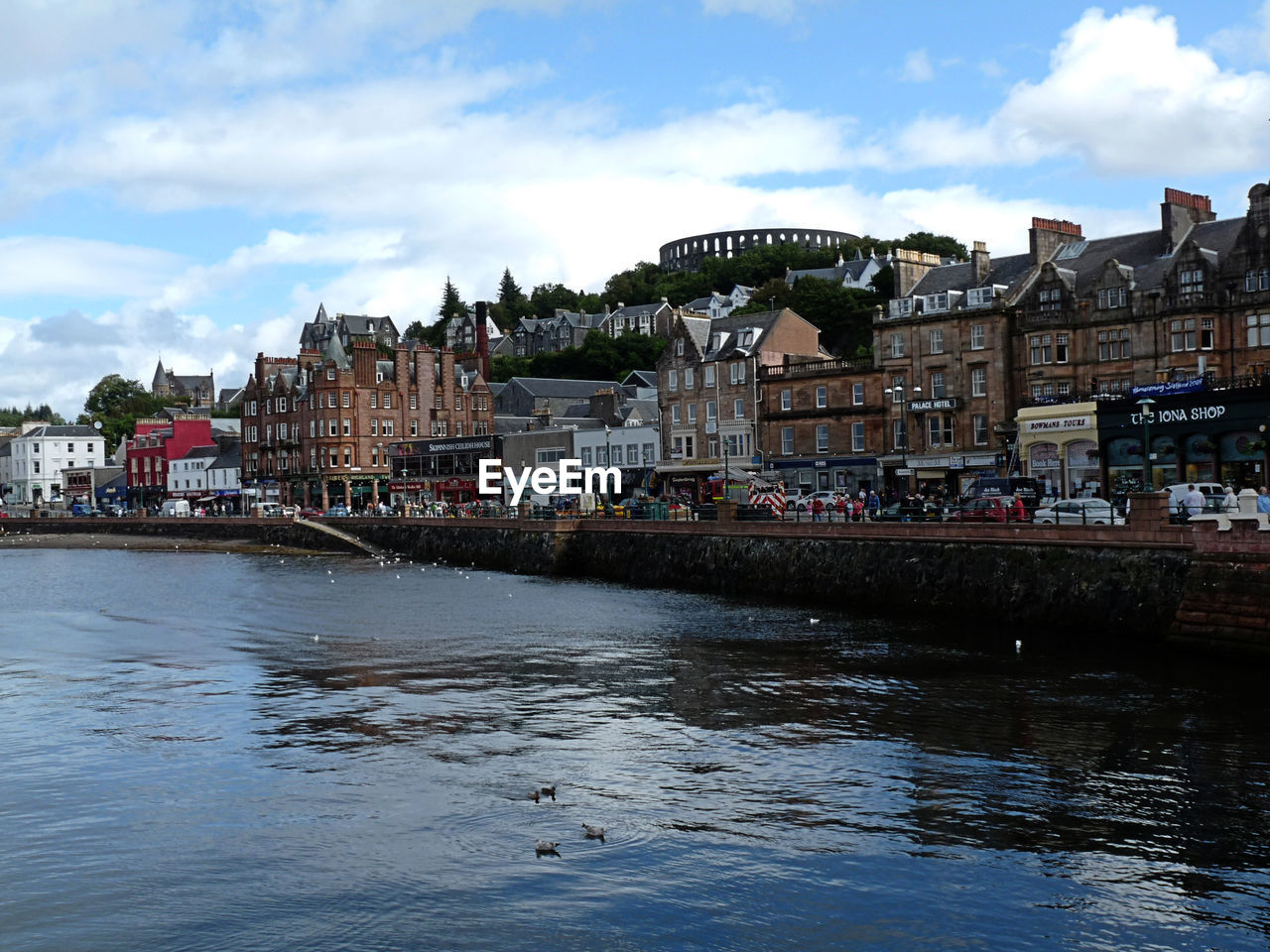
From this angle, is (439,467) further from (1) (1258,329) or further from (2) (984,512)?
(2) (984,512)

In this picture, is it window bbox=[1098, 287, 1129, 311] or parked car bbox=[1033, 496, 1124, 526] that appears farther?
window bbox=[1098, 287, 1129, 311]

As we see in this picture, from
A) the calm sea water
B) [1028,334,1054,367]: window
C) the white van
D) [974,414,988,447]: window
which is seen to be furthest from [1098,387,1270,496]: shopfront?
the white van

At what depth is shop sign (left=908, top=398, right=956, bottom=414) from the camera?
64.9 metres

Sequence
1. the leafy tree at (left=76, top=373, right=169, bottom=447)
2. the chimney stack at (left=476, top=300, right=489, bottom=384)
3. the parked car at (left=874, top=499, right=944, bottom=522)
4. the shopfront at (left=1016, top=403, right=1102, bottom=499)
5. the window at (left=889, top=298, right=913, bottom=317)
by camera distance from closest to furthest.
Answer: the parked car at (left=874, top=499, right=944, bottom=522)
the shopfront at (left=1016, top=403, right=1102, bottom=499)
the window at (left=889, top=298, right=913, bottom=317)
the chimney stack at (left=476, top=300, right=489, bottom=384)
the leafy tree at (left=76, top=373, right=169, bottom=447)

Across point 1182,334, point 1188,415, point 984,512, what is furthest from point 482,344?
point 984,512

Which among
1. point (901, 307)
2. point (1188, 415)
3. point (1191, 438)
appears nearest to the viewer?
point (1188, 415)

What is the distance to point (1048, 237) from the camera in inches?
2589

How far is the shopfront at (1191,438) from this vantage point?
48.6 meters

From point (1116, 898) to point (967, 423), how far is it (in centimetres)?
5286

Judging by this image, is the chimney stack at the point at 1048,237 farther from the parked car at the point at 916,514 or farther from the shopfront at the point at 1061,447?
the parked car at the point at 916,514

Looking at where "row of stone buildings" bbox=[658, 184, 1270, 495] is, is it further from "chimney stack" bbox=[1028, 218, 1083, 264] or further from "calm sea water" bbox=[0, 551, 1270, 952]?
"calm sea water" bbox=[0, 551, 1270, 952]

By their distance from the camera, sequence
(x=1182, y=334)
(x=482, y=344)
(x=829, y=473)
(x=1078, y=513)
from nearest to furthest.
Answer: (x=1078, y=513) < (x=1182, y=334) < (x=829, y=473) < (x=482, y=344)

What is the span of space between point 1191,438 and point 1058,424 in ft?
24.2

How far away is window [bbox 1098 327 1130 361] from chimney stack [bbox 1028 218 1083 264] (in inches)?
300
